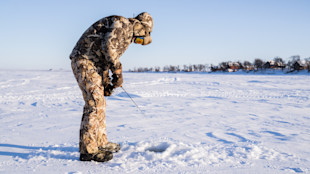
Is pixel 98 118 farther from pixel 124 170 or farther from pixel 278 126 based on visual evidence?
pixel 278 126

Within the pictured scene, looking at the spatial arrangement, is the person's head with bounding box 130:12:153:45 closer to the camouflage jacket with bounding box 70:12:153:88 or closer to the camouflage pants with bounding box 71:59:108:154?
the camouflage jacket with bounding box 70:12:153:88

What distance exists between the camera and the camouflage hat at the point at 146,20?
2.67 m

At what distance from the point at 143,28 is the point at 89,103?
105 centimetres

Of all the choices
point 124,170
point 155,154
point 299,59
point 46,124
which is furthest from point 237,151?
point 299,59

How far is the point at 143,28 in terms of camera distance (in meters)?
2.66

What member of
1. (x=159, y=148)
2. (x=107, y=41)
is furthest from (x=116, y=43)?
(x=159, y=148)

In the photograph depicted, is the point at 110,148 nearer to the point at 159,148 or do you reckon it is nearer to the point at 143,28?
the point at 159,148

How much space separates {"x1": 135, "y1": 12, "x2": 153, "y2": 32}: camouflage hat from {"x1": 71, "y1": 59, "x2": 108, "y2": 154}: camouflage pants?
754mm

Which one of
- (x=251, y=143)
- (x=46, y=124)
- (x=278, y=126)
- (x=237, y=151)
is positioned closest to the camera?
(x=237, y=151)

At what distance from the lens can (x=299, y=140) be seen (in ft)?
10.3

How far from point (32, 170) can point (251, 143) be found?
101 inches

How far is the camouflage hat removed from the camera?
2.67m

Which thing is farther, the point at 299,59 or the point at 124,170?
the point at 299,59

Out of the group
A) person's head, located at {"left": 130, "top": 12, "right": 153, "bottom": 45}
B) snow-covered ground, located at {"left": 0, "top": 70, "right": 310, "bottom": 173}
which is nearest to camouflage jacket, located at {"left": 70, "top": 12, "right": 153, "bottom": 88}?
person's head, located at {"left": 130, "top": 12, "right": 153, "bottom": 45}
